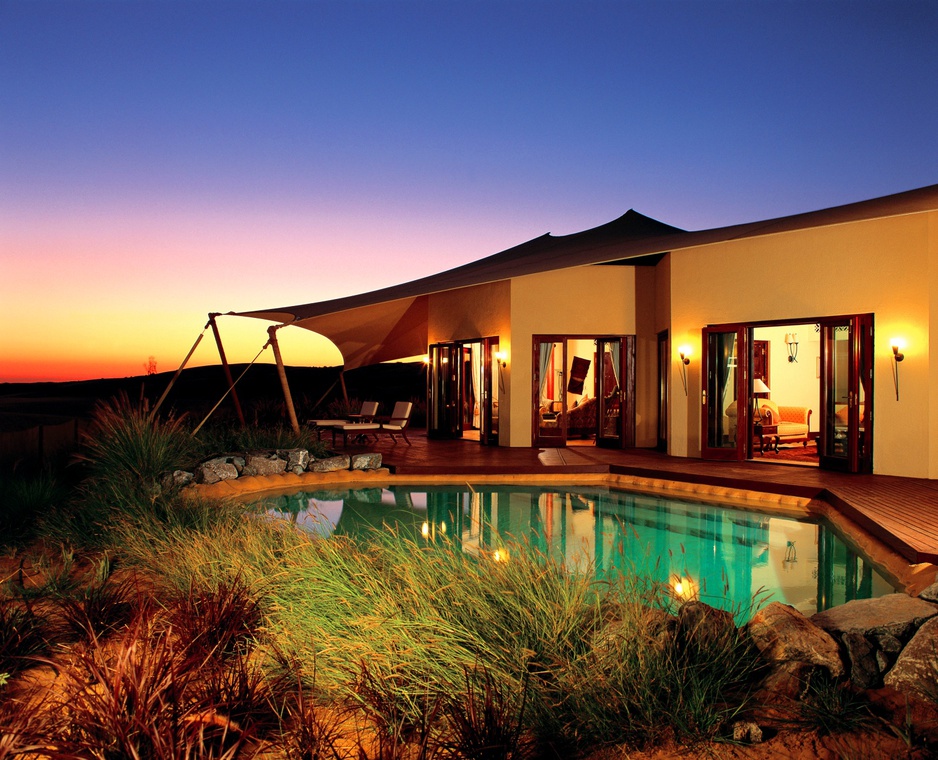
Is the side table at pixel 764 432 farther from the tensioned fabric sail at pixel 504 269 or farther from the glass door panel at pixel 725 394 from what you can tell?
the tensioned fabric sail at pixel 504 269

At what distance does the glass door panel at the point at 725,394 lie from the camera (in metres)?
11.0

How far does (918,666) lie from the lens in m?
2.85

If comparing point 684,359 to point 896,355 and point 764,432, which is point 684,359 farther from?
point 896,355

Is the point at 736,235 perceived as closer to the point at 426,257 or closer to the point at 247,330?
the point at 426,257

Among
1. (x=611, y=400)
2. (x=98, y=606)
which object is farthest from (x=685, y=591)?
(x=611, y=400)

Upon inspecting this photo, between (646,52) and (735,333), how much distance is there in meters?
→ 5.65

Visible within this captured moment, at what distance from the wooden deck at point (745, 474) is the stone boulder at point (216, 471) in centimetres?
226

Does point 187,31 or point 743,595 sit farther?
point 187,31

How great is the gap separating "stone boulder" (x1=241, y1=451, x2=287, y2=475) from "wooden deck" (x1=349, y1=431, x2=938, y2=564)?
1557 millimetres

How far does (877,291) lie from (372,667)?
29.5ft

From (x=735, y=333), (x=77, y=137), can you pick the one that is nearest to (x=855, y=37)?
(x=735, y=333)

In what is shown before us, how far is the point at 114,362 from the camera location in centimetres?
3528

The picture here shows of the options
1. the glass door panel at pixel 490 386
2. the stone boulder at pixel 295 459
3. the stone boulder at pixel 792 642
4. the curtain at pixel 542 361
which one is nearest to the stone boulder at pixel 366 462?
the stone boulder at pixel 295 459

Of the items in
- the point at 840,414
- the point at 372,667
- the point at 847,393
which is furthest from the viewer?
the point at 840,414
